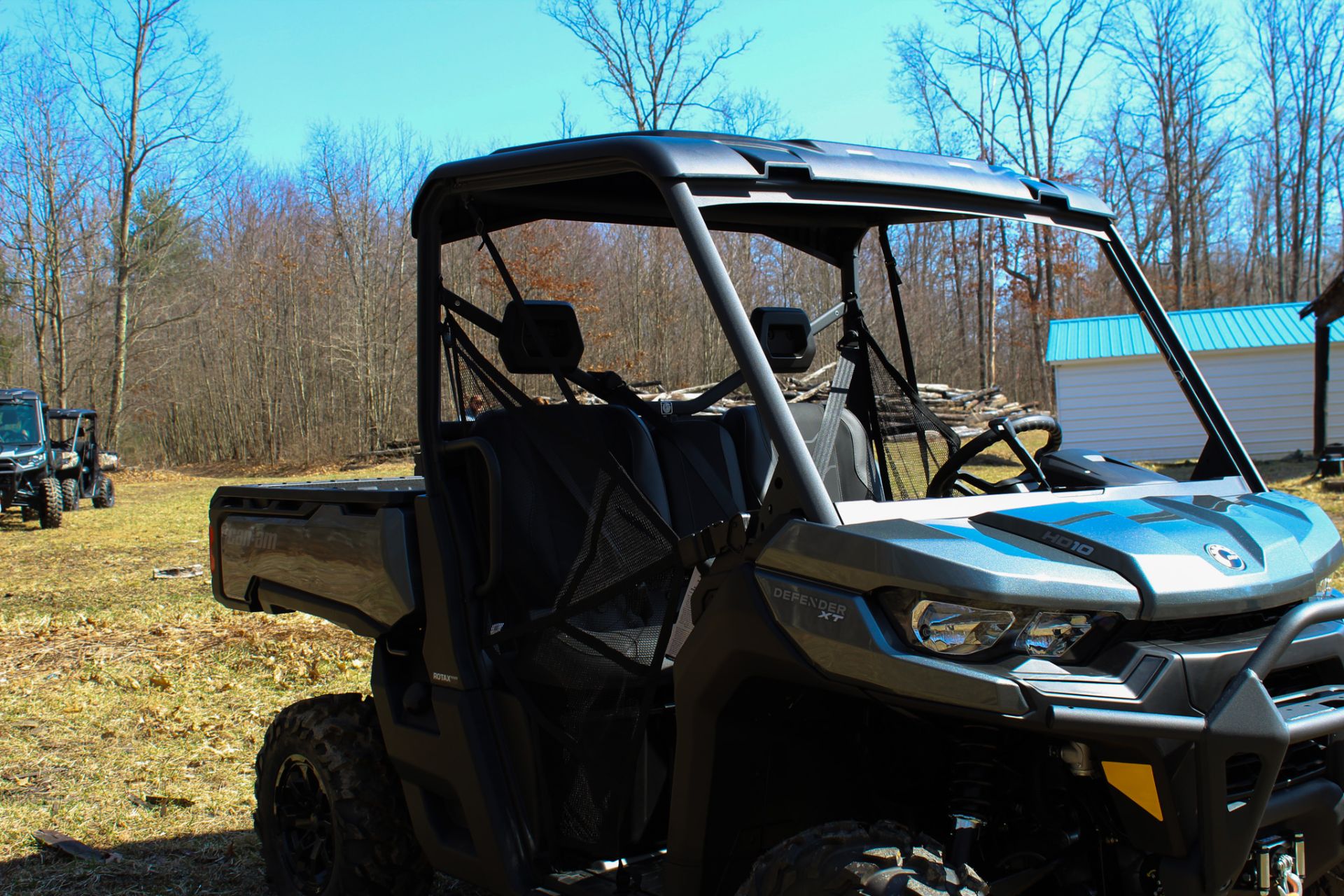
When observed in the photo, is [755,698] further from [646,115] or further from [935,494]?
[646,115]

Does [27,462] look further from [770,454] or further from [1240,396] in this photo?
[1240,396]

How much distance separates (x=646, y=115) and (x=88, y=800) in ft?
84.0

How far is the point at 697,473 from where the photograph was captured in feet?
11.6

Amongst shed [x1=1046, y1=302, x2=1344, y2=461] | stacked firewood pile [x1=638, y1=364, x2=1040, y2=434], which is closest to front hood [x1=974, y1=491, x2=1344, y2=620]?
stacked firewood pile [x1=638, y1=364, x2=1040, y2=434]

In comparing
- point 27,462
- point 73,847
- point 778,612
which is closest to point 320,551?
point 73,847

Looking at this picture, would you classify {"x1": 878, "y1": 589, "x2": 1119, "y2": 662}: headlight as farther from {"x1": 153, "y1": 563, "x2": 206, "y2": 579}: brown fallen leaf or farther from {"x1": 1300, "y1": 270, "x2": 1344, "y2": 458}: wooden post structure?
{"x1": 1300, "y1": 270, "x2": 1344, "y2": 458}: wooden post structure

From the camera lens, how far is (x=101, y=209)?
1283 inches

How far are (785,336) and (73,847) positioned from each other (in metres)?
3.44

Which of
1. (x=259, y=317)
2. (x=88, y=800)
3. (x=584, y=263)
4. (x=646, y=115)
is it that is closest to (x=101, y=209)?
(x=259, y=317)

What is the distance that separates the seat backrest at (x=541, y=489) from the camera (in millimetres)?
3090

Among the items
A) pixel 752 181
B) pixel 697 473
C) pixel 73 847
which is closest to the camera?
pixel 752 181

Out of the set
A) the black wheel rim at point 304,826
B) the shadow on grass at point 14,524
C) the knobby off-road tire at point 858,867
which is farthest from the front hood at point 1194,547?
the shadow on grass at point 14,524

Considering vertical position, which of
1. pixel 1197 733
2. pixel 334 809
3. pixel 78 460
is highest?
pixel 1197 733

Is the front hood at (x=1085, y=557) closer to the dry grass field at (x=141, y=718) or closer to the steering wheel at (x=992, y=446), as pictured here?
the steering wheel at (x=992, y=446)
